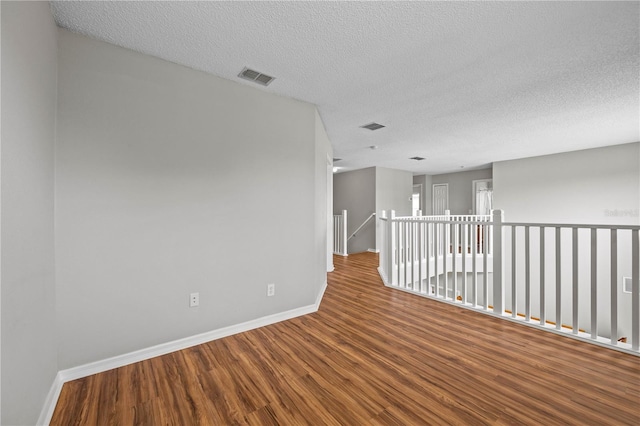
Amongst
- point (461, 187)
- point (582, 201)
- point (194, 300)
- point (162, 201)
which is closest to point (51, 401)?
point (194, 300)

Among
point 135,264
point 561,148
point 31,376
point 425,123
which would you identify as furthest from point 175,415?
point 561,148

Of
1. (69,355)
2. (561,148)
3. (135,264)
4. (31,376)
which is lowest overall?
(69,355)

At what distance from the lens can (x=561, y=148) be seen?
5.34 m

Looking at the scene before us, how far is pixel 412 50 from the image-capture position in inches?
82.7

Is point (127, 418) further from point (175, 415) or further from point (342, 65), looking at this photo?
point (342, 65)

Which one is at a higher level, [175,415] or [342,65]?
[342,65]

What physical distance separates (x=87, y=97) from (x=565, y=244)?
7734 mm

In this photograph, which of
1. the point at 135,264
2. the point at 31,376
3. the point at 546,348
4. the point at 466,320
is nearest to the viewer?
the point at 31,376

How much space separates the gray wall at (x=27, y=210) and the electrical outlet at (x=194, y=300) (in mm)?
818

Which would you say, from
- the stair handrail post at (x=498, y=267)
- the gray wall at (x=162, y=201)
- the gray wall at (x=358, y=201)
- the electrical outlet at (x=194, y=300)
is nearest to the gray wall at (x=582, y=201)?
the gray wall at (x=358, y=201)

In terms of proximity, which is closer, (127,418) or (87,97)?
(127,418)

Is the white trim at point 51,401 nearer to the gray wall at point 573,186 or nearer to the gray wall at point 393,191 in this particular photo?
the gray wall at point 393,191

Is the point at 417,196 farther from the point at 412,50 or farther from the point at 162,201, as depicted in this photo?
the point at 162,201

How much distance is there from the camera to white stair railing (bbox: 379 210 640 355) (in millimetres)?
2250
